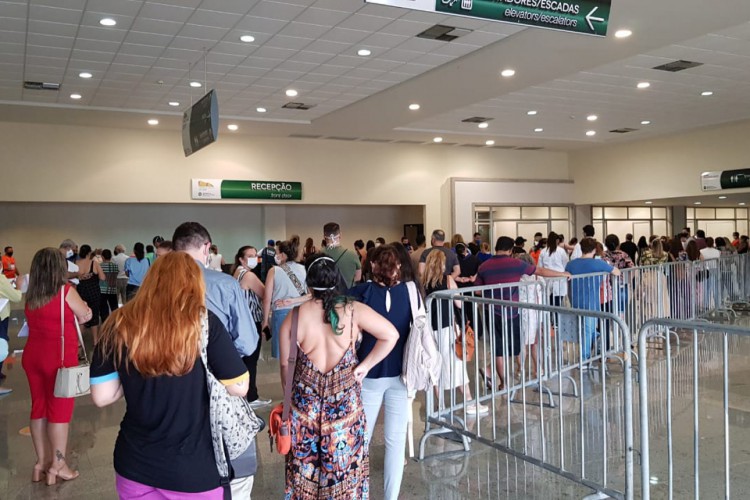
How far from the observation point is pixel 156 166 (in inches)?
631

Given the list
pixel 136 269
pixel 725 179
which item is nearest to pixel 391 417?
pixel 136 269

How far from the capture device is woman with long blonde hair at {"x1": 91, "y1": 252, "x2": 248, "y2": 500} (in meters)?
2.22

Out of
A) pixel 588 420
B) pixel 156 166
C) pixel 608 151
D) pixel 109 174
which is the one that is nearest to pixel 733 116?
pixel 608 151

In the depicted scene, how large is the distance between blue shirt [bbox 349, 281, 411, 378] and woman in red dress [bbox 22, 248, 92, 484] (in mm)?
2120

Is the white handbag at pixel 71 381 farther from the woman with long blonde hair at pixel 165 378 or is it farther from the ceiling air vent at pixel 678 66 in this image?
the ceiling air vent at pixel 678 66

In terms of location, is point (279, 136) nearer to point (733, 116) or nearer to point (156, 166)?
point (156, 166)

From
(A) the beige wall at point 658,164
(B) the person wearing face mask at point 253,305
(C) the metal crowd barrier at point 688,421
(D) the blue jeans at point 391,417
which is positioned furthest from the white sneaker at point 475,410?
(A) the beige wall at point 658,164

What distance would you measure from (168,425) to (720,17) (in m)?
8.84

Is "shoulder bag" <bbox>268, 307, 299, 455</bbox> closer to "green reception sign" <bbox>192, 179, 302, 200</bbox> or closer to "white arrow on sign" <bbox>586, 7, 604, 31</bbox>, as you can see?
"white arrow on sign" <bbox>586, 7, 604, 31</bbox>

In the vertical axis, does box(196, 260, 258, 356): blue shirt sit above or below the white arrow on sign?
below

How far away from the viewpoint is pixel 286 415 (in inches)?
124

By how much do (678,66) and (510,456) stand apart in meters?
8.86

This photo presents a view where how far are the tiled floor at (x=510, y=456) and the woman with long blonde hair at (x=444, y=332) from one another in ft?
1.37

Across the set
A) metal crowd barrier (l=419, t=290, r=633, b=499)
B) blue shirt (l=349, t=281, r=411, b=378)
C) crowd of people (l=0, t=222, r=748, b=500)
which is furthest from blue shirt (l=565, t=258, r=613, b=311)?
blue shirt (l=349, t=281, r=411, b=378)
